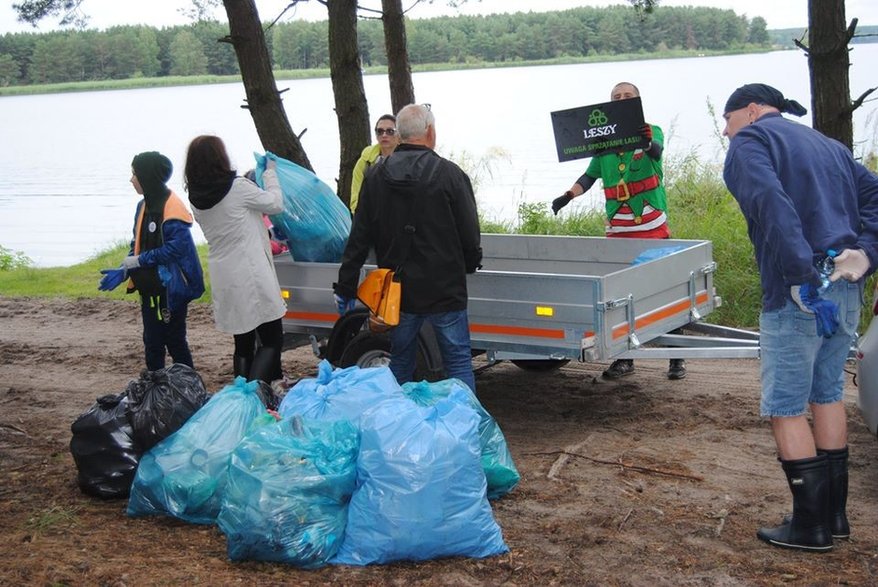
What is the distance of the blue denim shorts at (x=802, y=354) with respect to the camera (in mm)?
4793

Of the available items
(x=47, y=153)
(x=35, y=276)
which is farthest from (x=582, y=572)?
(x=47, y=153)

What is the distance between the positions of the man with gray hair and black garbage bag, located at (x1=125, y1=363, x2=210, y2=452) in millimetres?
1148

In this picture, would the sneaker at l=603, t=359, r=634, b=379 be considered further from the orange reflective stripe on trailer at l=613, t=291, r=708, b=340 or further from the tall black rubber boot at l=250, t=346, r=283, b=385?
the tall black rubber boot at l=250, t=346, r=283, b=385

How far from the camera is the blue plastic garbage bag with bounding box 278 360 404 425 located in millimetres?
5199

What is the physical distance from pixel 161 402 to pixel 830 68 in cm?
613

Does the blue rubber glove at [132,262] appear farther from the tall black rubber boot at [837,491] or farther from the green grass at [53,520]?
the tall black rubber boot at [837,491]

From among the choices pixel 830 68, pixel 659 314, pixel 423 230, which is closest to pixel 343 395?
pixel 423 230

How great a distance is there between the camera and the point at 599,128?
7867mm

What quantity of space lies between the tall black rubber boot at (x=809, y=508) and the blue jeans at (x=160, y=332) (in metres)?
3.99

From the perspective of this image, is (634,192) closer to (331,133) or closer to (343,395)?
(343,395)

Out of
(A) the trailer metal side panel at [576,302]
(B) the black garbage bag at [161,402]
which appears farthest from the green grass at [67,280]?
A: (B) the black garbage bag at [161,402]

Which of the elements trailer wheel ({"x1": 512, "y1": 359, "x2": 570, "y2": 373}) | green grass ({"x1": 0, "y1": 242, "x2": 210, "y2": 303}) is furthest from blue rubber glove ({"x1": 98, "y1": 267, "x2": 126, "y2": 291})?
green grass ({"x1": 0, "y1": 242, "x2": 210, "y2": 303})

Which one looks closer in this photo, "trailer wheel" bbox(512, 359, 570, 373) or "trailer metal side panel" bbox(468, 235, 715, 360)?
"trailer metal side panel" bbox(468, 235, 715, 360)

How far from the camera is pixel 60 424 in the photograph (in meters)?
7.44
